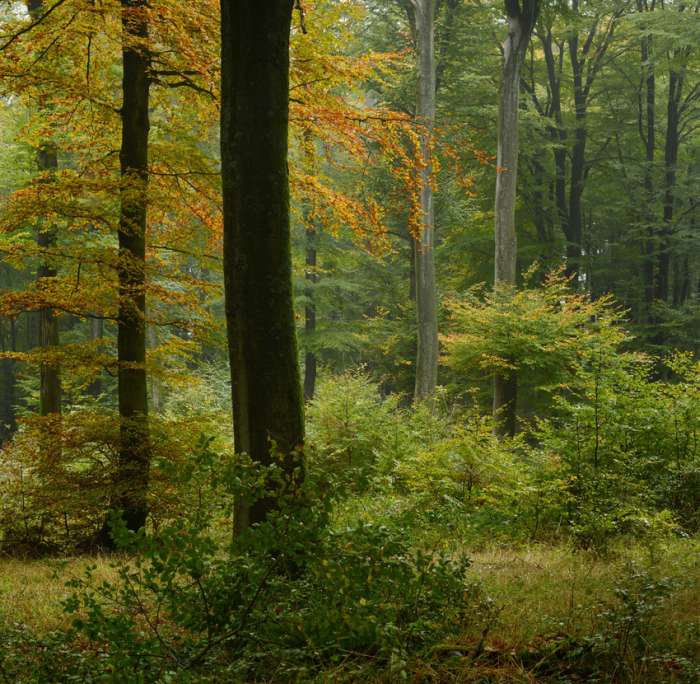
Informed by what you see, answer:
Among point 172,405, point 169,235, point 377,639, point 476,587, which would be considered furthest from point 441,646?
point 172,405

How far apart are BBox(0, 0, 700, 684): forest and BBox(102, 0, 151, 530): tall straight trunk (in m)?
0.04

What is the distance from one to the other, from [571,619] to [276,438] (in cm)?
216

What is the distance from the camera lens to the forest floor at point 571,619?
3.16 meters

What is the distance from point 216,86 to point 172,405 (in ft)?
40.7

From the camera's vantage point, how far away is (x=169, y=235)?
29.6 feet

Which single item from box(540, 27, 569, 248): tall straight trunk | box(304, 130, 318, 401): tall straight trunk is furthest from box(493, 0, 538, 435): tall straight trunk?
box(304, 130, 318, 401): tall straight trunk

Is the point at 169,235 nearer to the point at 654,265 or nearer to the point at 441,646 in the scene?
the point at 441,646

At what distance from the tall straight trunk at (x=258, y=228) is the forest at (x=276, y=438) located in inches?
0.7

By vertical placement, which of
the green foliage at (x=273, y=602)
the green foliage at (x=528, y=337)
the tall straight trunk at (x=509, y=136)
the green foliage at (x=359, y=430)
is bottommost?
the green foliage at (x=359, y=430)

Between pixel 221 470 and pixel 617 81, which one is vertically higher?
pixel 617 81

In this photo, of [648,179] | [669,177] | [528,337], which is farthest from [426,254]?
[648,179]

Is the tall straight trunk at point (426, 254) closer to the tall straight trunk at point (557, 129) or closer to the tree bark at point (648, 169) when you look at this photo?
the tall straight trunk at point (557, 129)

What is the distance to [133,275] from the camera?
25.0 ft

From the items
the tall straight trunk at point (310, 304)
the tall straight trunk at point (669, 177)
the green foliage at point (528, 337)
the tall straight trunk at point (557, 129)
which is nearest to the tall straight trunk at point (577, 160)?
the tall straight trunk at point (557, 129)
